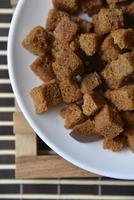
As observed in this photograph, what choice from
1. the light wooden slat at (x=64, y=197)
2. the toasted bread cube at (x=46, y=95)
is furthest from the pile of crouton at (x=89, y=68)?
the light wooden slat at (x=64, y=197)

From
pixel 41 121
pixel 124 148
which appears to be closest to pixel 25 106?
pixel 41 121

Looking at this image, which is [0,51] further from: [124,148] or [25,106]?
[124,148]

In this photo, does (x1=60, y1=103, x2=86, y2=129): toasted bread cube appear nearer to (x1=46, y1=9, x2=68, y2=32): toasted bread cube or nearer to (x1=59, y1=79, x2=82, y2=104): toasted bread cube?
(x1=59, y1=79, x2=82, y2=104): toasted bread cube

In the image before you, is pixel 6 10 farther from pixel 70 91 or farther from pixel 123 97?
pixel 123 97

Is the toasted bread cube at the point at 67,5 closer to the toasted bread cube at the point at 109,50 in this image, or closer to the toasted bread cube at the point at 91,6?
the toasted bread cube at the point at 91,6

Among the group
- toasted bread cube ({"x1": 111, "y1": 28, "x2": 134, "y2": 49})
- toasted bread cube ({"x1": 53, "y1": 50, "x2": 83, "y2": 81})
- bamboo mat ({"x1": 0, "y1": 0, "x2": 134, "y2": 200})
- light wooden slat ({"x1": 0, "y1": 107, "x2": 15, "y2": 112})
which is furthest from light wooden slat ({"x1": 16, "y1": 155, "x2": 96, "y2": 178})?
toasted bread cube ({"x1": 111, "y1": 28, "x2": 134, "y2": 49})

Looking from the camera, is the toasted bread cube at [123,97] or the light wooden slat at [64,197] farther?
the light wooden slat at [64,197]

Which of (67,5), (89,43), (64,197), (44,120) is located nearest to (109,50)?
(89,43)
